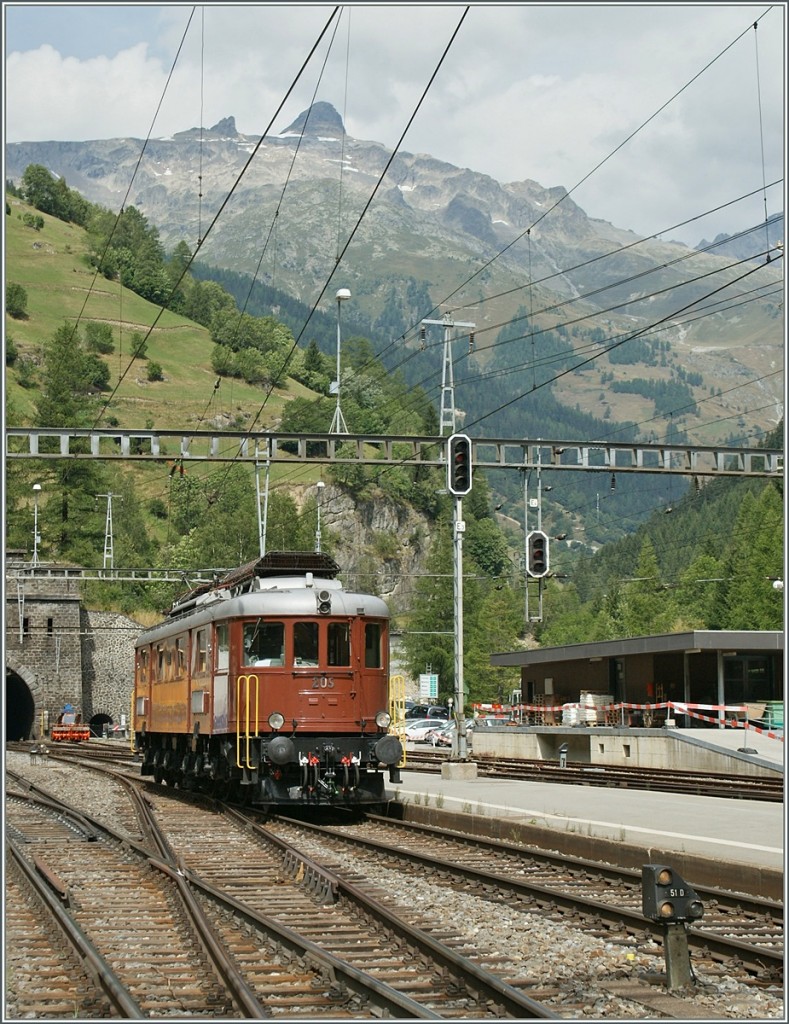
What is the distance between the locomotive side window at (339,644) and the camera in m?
19.8

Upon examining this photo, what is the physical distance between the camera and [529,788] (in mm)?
24484

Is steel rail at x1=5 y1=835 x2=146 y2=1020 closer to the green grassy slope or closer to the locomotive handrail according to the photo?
the locomotive handrail

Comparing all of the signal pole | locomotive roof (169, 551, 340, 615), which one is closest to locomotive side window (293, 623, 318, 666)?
locomotive roof (169, 551, 340, 615)

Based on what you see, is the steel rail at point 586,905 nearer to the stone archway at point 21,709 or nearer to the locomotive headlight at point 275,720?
the locomotive headlight at point 275,720

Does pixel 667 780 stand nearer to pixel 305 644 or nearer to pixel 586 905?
pixel 305 644

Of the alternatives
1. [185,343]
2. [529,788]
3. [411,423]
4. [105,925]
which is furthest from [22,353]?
[105,925]

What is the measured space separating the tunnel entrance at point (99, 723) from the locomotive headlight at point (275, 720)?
62.5 m

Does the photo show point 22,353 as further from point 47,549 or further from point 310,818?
point 310,818

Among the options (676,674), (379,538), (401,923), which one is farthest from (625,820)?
(379,538)

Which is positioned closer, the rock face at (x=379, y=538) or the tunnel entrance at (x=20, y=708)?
the tunnel entrance at (x=20, y=708)

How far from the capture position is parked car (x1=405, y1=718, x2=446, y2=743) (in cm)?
5753

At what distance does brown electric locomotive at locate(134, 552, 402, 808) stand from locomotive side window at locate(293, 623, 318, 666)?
0.01m

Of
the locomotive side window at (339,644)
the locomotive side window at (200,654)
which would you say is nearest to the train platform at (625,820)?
the locomotive side window at (339,644)

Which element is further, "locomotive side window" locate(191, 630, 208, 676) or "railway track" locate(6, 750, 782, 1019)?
"locomotive side window" locate(191, 630, 208, 676)
